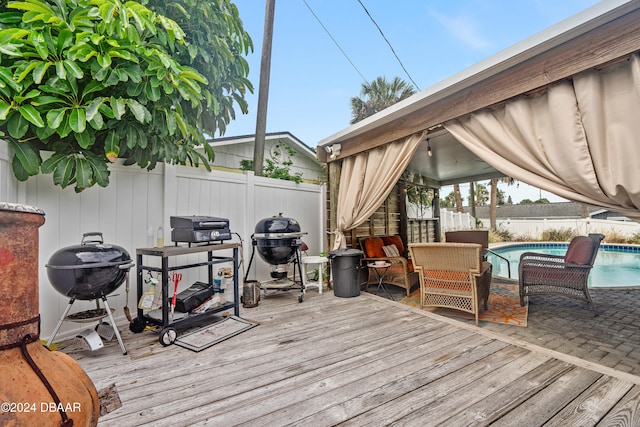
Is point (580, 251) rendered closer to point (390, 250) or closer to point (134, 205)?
point (390, 250)

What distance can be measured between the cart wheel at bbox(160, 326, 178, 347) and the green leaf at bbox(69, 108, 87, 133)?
1.75m

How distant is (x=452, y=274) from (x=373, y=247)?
1.80 metres

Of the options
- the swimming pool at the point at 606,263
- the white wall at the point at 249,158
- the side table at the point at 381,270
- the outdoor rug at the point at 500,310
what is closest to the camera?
the outdoor rug at the point at 500,310

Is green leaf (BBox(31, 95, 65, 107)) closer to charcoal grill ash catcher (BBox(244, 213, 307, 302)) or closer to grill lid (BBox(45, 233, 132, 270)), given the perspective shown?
grill lid (BBox(45, 233, 132, 270))

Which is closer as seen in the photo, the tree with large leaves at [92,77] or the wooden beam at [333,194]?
the tree with large leaves at [92,77]

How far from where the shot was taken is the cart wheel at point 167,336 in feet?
8.23

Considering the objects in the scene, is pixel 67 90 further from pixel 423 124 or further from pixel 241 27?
pixel 423 124

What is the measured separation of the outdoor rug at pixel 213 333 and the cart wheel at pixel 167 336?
5 centimetres

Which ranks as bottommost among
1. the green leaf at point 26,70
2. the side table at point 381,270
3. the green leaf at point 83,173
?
the side table at point 381,270

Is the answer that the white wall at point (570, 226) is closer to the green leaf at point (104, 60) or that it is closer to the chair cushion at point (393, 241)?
the chair cushion at point (393, 241)

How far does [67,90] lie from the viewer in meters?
2.06

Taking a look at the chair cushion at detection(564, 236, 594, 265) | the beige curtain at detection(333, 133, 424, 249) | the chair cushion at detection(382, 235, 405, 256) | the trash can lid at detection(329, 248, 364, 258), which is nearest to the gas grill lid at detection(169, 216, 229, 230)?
the trash can lid at detection(329, 248, 364, 258)

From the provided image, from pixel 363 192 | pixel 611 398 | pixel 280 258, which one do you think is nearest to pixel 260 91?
pixel 363 192

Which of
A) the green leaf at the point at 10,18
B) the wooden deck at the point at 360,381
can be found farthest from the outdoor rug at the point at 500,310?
the green leaf at the point at 10,18
